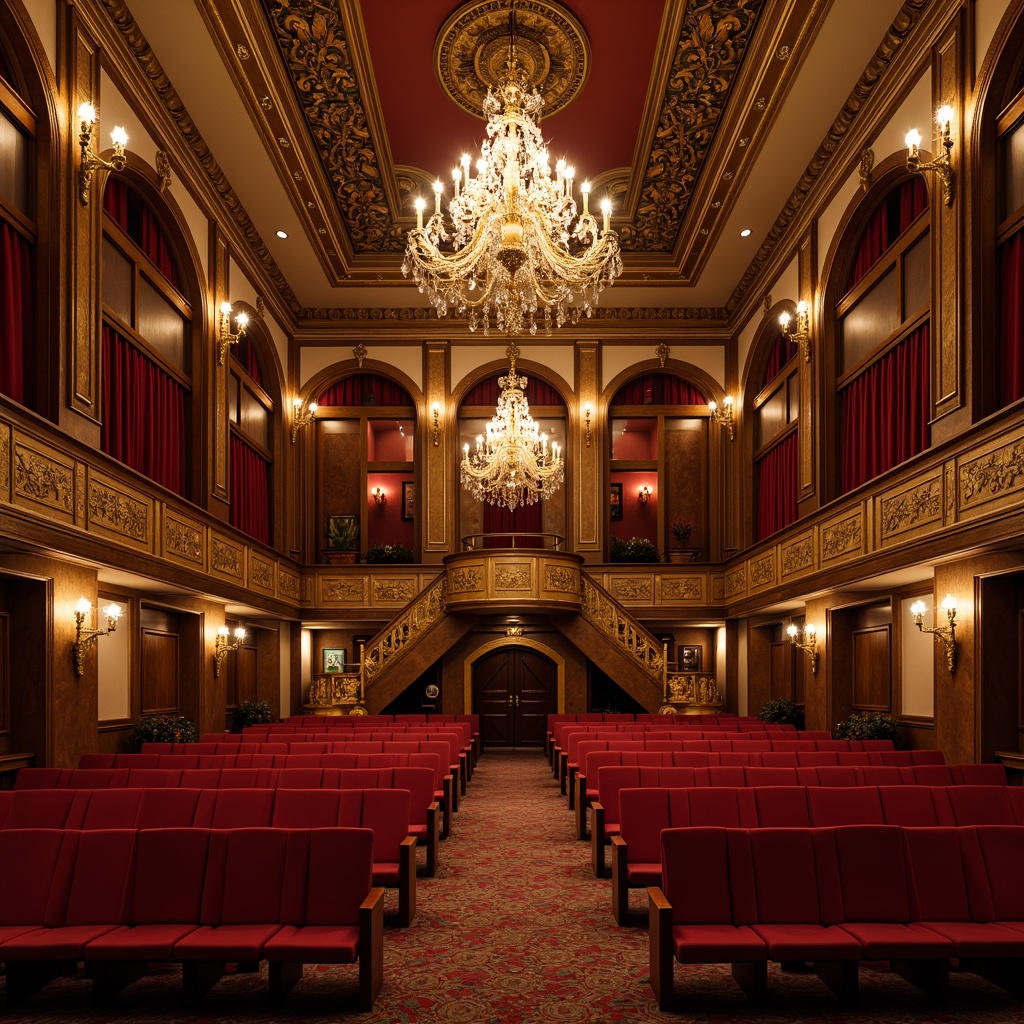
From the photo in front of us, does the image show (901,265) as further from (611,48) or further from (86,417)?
(86,417)

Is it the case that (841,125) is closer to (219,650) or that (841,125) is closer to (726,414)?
(726,414)

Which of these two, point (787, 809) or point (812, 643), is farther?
point (812, 643)

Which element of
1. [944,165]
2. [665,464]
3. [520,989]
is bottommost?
[520,989]

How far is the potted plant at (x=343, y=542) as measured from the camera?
63.6 ft

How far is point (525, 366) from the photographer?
19875 mm

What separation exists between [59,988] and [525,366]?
15972 mm

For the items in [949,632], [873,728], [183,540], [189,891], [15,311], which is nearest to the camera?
[189,891]

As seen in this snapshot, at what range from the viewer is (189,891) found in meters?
4.80

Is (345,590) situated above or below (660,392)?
below

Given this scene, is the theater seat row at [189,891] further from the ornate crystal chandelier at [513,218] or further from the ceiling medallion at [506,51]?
the ceiling medallion at [506,51]

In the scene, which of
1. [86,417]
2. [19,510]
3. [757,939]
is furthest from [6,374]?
[757,939]

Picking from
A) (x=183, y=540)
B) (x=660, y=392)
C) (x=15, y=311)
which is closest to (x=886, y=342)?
(x=660, y=392)

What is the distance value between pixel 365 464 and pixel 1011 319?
13.4m

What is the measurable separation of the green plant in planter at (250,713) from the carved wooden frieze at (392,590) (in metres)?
3.84
